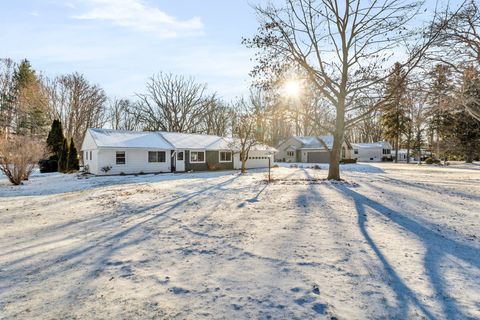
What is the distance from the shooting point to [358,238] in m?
5.52

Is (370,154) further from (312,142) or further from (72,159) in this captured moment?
(72,159)

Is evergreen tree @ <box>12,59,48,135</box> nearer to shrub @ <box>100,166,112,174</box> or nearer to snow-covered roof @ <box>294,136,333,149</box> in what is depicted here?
shrub @ <box>100,166,112,174</box>

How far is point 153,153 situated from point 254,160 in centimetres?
1114

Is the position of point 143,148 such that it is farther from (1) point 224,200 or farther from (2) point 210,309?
(2) point 210,309

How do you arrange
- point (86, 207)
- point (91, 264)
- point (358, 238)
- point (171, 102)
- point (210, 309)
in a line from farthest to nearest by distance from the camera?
point (171, 102)
point (86, 207)
point (358, 238)
point (91, 264)
point (210, 309)

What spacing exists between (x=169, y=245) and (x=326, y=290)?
294 cm

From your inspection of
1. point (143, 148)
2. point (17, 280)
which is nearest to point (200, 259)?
point (17, 280)

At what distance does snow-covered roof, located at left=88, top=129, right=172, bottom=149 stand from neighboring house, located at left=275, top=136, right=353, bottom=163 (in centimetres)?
2413

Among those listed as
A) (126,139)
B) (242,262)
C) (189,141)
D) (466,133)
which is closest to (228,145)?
(189,141)

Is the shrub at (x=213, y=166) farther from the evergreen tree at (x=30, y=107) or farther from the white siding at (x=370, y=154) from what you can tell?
the white siding at (x=370, y=154)

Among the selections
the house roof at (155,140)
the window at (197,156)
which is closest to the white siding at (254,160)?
the house roof at (155,140)

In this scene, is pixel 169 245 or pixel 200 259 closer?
pixel 200 259

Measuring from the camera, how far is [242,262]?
4.33 meters

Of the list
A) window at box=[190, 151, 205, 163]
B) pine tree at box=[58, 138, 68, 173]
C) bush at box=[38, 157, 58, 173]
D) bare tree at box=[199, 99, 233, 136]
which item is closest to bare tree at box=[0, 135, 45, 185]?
pine tree at box=[58, 138, 68, 173]
